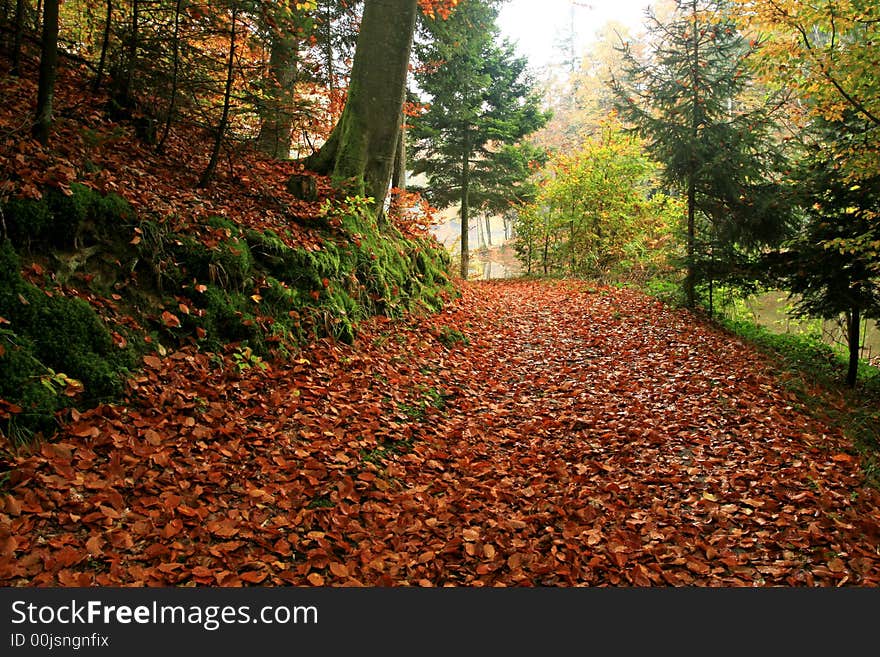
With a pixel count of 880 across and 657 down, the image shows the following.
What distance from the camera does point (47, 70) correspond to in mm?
4324

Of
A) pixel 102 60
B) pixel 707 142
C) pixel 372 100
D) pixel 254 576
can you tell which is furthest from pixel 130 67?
pixel 707 142

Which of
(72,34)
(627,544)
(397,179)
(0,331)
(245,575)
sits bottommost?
(627,544)

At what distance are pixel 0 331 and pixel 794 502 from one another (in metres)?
6.17

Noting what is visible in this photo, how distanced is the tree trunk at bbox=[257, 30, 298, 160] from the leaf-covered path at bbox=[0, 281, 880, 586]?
3703 mm

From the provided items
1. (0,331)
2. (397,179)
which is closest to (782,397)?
(0,331)

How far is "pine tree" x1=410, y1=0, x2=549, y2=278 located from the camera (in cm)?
1711

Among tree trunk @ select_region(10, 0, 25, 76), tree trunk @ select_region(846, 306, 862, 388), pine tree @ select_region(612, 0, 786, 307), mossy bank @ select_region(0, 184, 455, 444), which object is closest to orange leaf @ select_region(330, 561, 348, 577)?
mossy bank @ select_region(0, 184, 455, 444)

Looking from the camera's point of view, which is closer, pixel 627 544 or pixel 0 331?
pixel 0 331

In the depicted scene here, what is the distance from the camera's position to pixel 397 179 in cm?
1198

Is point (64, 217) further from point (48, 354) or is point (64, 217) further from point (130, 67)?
point (130, 67)

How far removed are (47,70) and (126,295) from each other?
208 cm

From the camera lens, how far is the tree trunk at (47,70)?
4211mm

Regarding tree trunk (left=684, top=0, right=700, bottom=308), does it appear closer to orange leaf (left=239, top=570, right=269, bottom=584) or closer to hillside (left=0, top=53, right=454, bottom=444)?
hillside (left=0, top=53, right=454, bottom=444)

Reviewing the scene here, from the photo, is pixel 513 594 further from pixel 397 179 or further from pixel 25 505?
pixel 397 179
